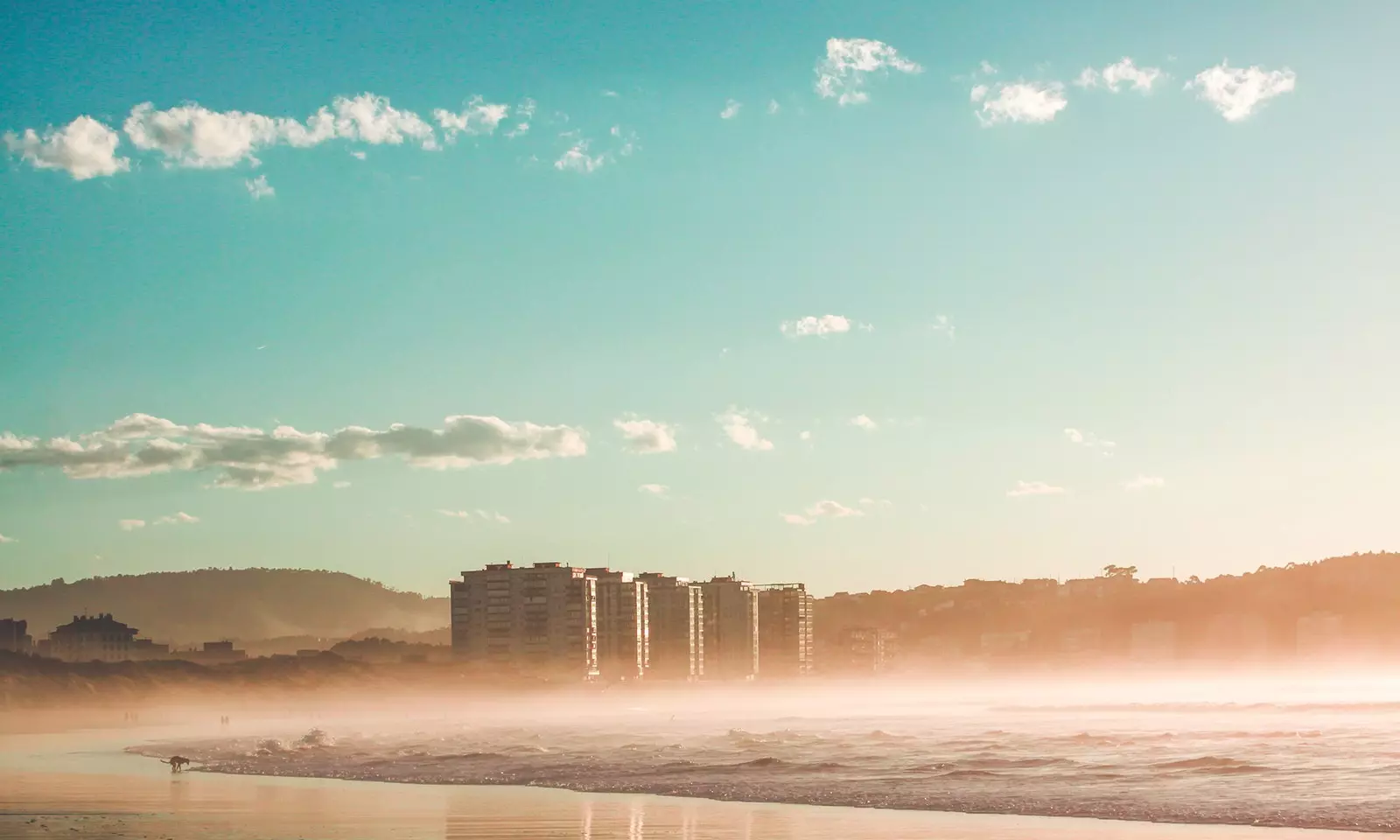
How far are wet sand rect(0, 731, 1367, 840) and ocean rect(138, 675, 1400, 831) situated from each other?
2.75 m

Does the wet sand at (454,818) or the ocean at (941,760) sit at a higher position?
the wet sand at (454,818)

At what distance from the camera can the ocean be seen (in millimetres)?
42375

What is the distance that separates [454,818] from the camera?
3812 centimetres

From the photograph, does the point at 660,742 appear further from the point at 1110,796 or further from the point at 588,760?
the point at 1110,796

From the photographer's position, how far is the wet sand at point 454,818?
34406 millimetres

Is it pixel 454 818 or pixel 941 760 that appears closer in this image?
pixel 454 818

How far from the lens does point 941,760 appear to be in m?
59.0

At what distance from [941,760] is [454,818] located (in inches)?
1067

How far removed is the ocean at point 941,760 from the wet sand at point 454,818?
9.03 feet

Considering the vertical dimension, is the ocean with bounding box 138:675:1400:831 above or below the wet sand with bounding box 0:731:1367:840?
below

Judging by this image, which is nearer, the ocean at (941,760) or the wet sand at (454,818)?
the wet sand at (454,818)

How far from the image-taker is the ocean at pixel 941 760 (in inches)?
1668

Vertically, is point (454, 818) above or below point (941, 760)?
above

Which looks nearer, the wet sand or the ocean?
the wet sand
